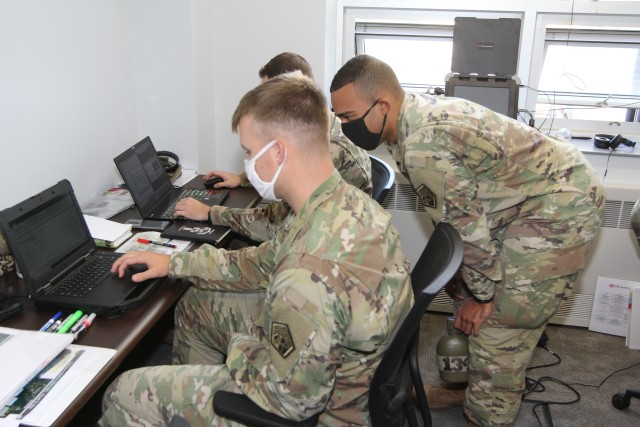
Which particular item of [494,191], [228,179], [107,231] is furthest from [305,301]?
[228,179]

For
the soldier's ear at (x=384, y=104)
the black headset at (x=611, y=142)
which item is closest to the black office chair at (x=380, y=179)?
the soldier's ear at (x=384, y=104)

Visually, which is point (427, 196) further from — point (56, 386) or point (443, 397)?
point (56, 386)

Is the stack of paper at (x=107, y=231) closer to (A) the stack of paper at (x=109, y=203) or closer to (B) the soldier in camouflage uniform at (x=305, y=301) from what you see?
(A) the stack of paper at (x=109, y=203)

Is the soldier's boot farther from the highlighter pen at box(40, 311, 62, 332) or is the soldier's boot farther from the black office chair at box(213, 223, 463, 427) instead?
the highlighter pen at box(40, 311, 62, 332)

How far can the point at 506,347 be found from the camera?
1.93m

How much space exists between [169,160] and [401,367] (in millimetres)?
1693

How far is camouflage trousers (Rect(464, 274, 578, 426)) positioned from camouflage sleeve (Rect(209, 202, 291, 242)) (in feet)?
2.64

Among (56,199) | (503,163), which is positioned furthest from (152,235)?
(503,163)

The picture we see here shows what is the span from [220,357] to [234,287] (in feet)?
1.18

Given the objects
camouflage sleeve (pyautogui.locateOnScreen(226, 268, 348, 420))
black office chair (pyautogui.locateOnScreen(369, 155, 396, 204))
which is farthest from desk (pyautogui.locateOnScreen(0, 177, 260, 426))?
black office chair (pyautogui.locateOnScreen(369, 155, 396, 204))

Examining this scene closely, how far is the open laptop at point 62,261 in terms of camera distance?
147cm

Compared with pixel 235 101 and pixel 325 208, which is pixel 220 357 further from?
pixel 235 101

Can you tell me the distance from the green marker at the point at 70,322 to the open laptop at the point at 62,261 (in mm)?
33

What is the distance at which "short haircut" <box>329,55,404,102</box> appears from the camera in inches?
68.7
